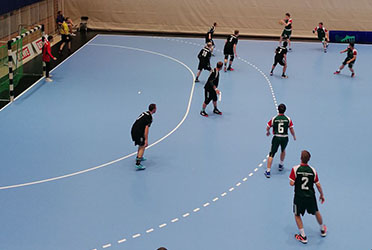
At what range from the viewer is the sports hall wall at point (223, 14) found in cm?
3553

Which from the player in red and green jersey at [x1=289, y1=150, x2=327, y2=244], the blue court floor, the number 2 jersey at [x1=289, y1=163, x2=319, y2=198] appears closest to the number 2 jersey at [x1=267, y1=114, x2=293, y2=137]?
the blue court floor

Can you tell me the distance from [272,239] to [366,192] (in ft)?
12.4

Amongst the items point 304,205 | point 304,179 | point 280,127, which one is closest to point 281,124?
point 280,127

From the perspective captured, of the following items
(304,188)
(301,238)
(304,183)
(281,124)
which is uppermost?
(281,124)

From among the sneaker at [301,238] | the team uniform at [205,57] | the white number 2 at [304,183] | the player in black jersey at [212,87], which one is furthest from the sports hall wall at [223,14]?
the sneaker at [301,238]

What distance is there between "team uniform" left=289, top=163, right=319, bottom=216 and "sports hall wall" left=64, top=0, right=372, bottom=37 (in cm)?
2543

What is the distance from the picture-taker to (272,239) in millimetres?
11797

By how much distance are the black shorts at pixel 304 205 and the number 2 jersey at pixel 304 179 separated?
0.29 feet

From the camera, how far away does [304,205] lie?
38.1 ft

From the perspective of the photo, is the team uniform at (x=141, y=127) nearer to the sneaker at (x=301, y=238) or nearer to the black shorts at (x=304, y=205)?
the black shorts at (x=304, y=205)

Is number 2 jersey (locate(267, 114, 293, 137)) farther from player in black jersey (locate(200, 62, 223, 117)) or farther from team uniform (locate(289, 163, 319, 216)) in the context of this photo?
player in black jersey (locate(200, 62, 223, 117))

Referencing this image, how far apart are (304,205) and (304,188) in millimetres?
381

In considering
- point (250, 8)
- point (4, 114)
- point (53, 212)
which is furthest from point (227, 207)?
point (250, 8)

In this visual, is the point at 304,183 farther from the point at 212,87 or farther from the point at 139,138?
the point at 212,87
